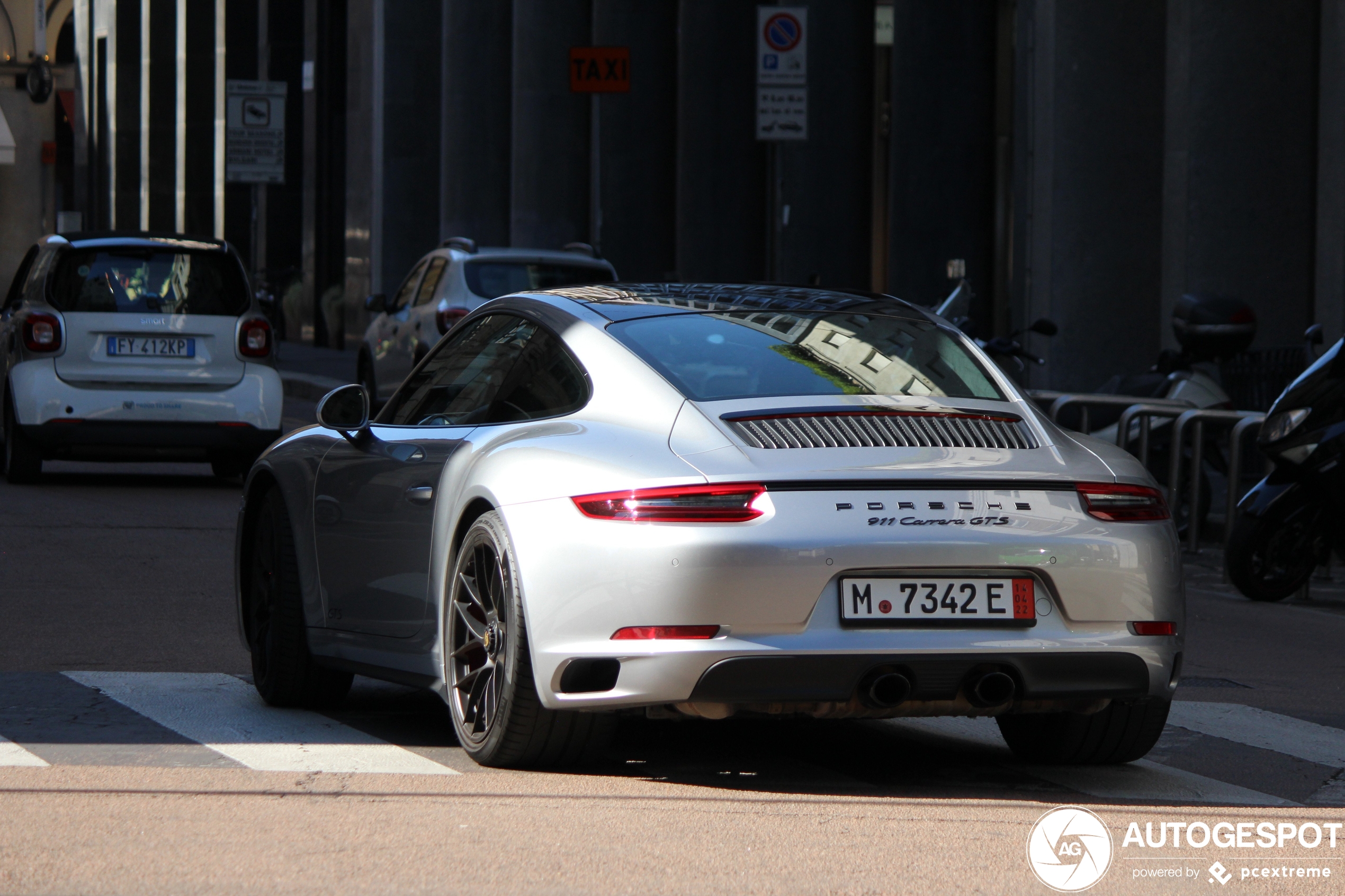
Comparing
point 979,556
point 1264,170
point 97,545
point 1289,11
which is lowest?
point 97,545

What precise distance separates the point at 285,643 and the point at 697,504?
6.93 ft

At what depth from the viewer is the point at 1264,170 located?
16.8 metres

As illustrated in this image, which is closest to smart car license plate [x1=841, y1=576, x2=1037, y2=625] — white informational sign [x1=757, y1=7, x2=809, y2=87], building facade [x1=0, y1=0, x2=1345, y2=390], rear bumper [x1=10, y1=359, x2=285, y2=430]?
rear bumper [x1=10, y1=359, x2=285, y2=430]

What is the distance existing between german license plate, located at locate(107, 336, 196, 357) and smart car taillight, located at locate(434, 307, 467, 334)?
9.54ft

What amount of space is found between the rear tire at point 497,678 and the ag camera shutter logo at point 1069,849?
Result: 112cm

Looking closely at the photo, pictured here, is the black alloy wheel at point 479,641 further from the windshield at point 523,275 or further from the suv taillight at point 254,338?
the windshield at point 523,275

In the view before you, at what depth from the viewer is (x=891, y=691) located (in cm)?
550

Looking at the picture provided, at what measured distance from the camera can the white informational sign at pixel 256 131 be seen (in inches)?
1198

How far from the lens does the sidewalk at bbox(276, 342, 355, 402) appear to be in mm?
26297

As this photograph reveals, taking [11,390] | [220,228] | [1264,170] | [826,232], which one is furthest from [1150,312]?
[220,228]

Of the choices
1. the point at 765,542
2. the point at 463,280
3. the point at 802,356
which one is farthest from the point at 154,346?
the point at 765,542

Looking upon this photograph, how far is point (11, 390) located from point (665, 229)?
14.5m

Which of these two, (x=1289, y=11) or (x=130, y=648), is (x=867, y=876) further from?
(x=1289, y=11)

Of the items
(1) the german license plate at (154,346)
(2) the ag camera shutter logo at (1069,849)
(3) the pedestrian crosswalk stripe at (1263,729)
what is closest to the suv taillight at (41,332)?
(1) the german license plate at (154,346)
